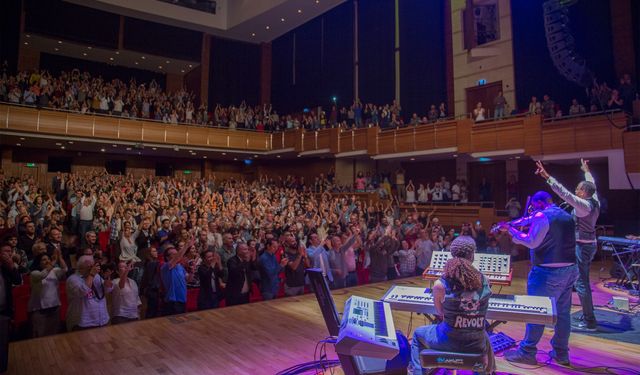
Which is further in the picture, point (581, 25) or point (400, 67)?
point (400, 67)

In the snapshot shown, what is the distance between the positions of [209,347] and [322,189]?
11614 mm

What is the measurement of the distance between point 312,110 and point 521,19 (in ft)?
27.4

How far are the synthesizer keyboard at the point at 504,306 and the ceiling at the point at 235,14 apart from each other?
15.0m

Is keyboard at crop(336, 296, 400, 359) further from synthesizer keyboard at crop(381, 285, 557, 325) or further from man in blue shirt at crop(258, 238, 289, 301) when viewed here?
man in blue shirt at crop(258, 238, 289, 301)

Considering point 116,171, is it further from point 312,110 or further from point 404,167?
point 404,167

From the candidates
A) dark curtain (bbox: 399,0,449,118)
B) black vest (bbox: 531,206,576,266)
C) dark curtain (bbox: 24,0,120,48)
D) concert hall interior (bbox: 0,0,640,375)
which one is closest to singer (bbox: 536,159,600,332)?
concert hall interior (bbox: 0,0,640,375)

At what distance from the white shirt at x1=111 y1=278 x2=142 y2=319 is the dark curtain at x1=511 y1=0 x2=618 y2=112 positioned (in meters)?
11.6

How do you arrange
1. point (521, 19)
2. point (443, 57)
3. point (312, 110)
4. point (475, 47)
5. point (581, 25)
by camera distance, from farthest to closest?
point (312, 110)
point (443, 57)
point (475, 47)
point (521, 19)
point (581, 25)

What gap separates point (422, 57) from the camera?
1481cm

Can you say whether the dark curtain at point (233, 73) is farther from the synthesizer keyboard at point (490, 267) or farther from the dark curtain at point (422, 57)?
the synthesizer keyboard at point (490, 267)

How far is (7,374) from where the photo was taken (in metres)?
3.20

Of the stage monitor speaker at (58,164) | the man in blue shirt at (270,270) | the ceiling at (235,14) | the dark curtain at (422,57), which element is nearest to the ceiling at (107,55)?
the ceiling at (235,14)

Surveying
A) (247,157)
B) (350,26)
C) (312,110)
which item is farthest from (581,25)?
(247,157)

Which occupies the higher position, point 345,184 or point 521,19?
point 521,19
